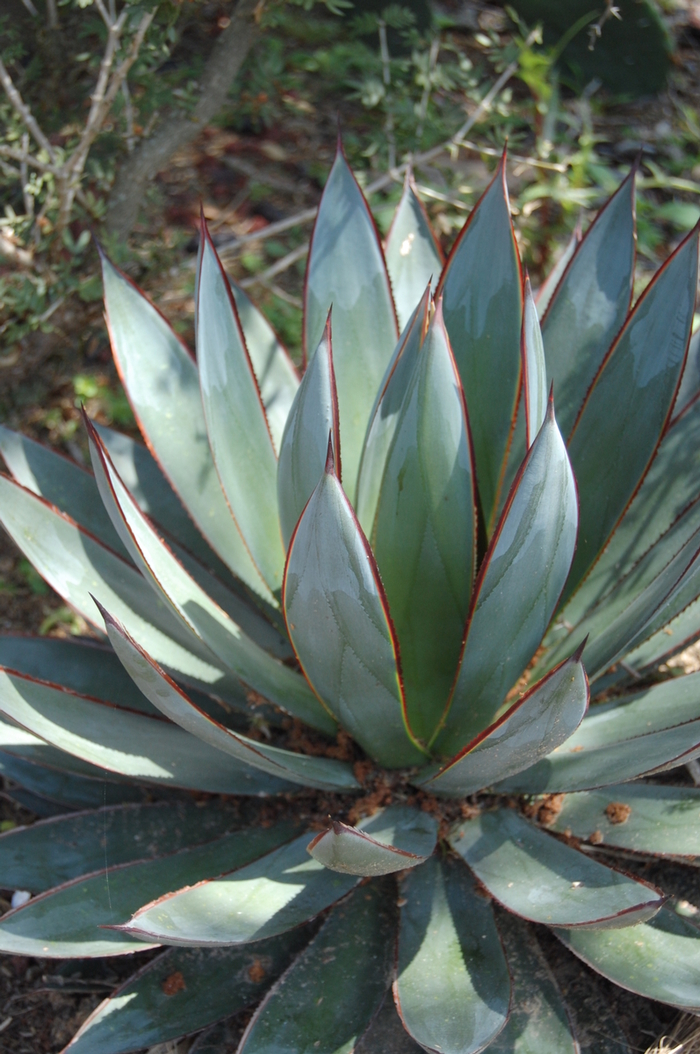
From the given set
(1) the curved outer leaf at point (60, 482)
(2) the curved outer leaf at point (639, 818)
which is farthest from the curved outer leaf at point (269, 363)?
(2) the curved outer leaf at point (639, 818)

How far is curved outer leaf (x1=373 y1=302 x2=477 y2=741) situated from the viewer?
123cm

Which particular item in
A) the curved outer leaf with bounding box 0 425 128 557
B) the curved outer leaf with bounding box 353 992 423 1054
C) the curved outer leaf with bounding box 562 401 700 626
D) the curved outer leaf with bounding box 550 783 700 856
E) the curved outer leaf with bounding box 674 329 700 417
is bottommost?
→ the curved outer leaf with bounding box 353 992 423 1054

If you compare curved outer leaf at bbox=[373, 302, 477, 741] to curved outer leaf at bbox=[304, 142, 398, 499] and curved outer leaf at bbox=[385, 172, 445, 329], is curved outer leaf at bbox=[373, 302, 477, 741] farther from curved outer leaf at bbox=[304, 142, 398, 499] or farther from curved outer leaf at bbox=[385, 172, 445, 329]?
curved outer leaf at bbox=[385, 172, 445, 329]

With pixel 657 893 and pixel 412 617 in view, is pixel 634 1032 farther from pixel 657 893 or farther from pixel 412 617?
pixel 412 617

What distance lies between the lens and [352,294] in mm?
1615

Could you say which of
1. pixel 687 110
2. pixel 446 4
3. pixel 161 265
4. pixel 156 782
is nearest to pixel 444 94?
pixel 446 4

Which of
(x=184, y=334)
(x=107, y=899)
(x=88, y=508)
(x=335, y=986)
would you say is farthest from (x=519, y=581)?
(x=184, y=334)

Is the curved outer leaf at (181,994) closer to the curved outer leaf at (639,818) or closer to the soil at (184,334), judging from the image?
the soil at (184,334)

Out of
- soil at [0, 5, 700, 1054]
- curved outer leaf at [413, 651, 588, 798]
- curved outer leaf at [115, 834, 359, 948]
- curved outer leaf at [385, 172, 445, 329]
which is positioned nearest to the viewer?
curved outer leaf at [413, 651, 588, 798]

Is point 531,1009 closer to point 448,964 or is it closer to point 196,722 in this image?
point 448,964

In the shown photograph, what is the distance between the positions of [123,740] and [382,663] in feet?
1.50

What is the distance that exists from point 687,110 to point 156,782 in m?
2.95

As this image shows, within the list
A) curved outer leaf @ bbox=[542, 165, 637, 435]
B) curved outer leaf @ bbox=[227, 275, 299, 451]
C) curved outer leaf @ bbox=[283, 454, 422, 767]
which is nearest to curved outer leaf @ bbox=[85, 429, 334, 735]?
curved outer leaf @ bbox=[283, 454, 422, 767]

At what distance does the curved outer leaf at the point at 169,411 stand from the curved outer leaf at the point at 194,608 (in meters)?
0.18
